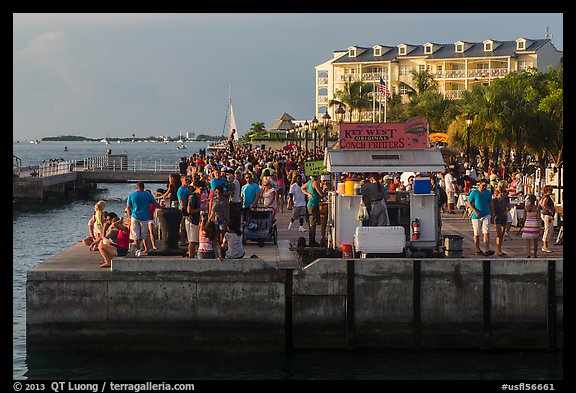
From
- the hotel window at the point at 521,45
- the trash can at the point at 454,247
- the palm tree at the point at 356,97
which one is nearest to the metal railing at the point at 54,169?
the trash can at the point at 454,247

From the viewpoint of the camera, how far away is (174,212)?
19.6 m

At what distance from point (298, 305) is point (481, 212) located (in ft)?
17.1

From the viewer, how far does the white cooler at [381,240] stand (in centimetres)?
1825

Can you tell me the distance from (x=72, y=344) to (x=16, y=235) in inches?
1011

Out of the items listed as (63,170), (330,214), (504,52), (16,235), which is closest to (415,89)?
(504,52)

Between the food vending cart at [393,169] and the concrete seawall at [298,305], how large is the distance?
5.90ft

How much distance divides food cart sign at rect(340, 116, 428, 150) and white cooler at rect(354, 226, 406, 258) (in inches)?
93.9

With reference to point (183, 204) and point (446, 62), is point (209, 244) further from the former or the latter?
point (446, 62)

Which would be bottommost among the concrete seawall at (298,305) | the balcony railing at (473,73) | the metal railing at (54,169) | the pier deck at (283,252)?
the concrete seawall at (298,305)

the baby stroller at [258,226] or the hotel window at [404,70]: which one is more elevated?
the hotel window at [404,70]

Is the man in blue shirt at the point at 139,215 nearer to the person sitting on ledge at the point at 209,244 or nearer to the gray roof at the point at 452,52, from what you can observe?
the person sitting on ledge at the point at 209,244

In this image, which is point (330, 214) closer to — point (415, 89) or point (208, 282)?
point (208, 282)

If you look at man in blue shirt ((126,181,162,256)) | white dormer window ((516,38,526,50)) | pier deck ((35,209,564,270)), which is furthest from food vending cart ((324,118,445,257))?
white dormer window ((516,38,526,50))

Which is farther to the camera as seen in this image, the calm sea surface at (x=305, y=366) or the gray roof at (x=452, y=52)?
the gray roof at (x=452, y=52)
